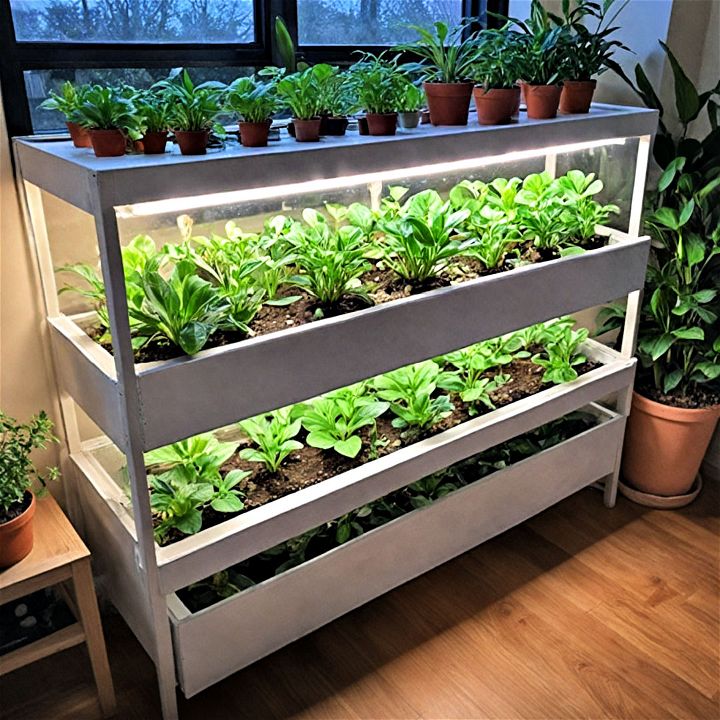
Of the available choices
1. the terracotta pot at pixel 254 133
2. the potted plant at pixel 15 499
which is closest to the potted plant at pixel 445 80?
the terracotta pot at pixel 254 133

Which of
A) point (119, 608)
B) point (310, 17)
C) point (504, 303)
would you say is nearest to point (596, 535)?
point (504, 303)

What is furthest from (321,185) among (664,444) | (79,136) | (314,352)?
(664,444)

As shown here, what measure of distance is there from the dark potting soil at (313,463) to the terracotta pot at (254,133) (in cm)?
70

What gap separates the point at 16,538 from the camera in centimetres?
153

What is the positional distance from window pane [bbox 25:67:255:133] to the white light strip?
1.63ft

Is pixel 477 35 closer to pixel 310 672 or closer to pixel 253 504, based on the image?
pixel 253 504

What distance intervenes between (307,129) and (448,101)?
1.26ft

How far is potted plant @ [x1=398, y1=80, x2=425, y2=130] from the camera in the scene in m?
1.64

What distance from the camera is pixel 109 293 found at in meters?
1.30

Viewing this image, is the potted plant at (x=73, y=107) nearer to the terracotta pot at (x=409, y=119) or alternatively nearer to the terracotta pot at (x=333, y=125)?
the terracotta pot at (x=333, y=125)

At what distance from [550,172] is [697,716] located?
4.33ft

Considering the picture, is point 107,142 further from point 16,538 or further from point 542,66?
point 542,66

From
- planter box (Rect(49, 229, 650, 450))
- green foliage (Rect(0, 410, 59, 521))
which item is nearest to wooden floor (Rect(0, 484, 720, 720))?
green foliage (Rect(0, 410, 59, 521))

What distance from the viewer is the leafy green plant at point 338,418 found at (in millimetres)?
1791
